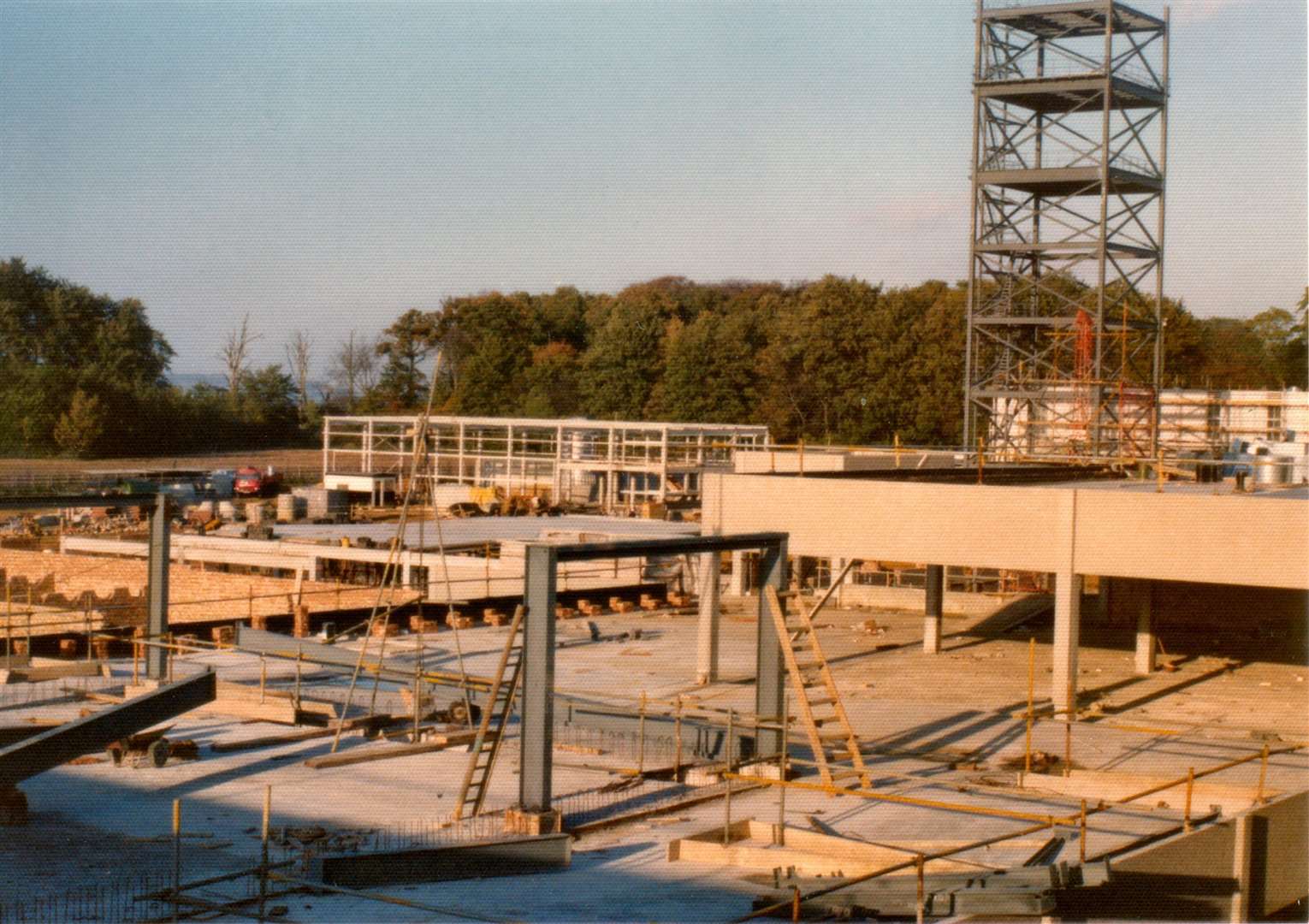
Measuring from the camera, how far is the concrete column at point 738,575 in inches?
1395

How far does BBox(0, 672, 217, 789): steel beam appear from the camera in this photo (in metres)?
14.2

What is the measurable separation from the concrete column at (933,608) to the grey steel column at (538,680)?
1364 cm

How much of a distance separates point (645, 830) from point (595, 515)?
2909 cm

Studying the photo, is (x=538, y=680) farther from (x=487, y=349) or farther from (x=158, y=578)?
(x=487, y=349)

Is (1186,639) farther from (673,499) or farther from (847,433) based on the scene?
(847,433)

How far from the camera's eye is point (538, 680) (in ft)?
46.8

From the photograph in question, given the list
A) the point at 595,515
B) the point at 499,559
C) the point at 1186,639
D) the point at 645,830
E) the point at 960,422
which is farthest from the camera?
the point at 960,422

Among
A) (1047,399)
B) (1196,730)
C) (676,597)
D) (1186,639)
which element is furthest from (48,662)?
(1047,399)

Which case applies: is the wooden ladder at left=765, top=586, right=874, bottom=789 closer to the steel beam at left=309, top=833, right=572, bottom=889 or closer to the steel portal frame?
the steel portal frame

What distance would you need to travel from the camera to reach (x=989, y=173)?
152 ft

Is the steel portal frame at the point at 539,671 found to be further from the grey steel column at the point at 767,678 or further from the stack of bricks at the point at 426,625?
the stack of bricks at the point at 426,625

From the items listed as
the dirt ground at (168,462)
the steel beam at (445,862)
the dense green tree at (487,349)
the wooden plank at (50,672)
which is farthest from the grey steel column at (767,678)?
the dense green tree at (487,349)

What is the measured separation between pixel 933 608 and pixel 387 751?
12663mm

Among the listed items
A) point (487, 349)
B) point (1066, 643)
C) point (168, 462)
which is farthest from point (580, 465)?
point (487, 349)
